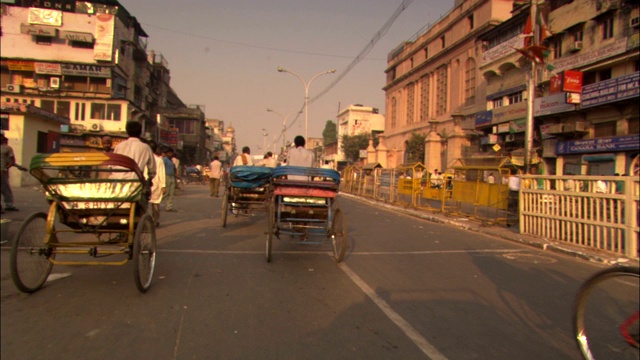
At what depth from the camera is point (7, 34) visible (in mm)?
36688

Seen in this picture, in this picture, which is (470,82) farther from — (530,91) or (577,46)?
(530,91)

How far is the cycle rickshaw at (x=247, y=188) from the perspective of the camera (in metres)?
9.12

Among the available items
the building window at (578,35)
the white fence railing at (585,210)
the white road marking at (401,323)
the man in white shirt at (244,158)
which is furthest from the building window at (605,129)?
the white road marking at (401,323)

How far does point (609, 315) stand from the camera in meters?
3.01

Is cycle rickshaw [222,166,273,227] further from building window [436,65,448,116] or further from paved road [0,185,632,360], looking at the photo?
building window [436,65,448,116]

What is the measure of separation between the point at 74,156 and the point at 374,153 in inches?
1549

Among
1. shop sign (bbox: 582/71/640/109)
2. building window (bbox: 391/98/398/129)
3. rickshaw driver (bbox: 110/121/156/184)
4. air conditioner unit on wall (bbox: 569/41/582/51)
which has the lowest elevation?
rickshaw driver (bbox: 110/121/156/184)

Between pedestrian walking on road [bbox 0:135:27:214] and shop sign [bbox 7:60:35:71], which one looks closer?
pedestrian walking on road [bbox 0:135:27:214]

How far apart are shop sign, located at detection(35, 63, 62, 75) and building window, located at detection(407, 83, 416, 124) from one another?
3870 cm

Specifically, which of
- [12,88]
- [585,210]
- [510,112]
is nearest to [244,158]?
[585,210]

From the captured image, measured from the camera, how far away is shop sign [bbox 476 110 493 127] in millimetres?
33656

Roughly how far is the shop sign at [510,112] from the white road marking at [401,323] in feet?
90.8

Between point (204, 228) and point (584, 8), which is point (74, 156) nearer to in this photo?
point (204, 228)

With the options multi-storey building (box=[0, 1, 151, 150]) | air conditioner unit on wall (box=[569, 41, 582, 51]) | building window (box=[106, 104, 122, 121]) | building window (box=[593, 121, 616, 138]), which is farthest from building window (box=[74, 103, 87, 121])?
building window (box=[593, 121, 616, 138])
